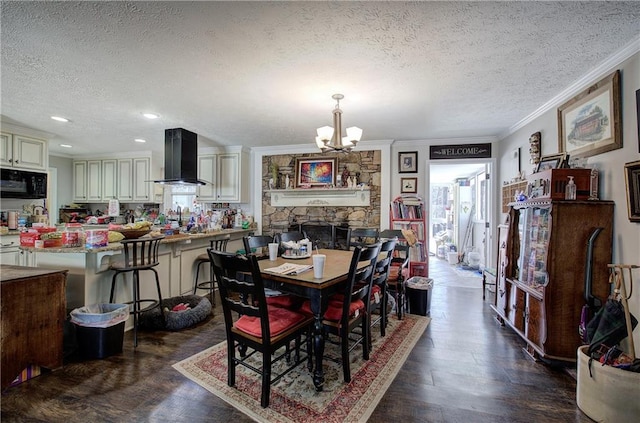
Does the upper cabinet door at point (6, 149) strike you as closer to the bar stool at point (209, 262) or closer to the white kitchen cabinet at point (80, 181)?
the white kitchen cabinet at point (80, 181)

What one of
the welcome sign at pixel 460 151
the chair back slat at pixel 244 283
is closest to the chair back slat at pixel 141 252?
the chair back slat at pixel 244 283

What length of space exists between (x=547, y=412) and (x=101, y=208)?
804cm

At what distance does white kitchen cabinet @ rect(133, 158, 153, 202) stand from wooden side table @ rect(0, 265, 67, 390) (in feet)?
12.4

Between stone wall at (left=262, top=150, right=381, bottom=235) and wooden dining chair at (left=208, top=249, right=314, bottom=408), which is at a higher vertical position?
stone wall at (left=262, top=150, right=381, bottom=235)


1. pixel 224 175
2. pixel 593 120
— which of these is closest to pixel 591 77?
pixel 593 120

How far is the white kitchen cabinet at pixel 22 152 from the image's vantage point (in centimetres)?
397

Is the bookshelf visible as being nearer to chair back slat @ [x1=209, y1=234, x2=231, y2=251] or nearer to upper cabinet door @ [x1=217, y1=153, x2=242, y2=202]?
chair back slat @ [x1=209, y1=234, x2=231, y2=251]

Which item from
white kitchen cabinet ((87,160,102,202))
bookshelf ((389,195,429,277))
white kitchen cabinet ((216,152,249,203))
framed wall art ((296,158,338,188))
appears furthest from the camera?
white kitchen cabinet ((87,160,102,202))

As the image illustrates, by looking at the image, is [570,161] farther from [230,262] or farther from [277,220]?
[277,220]

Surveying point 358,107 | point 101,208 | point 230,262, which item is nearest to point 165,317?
point 230,262

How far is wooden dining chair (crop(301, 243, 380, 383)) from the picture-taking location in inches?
76.4

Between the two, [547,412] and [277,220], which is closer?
[547,412]

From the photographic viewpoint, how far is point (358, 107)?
3.22m

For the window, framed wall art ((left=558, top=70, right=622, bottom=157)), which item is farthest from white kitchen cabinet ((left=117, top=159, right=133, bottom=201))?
framed wall art ((left=558, top=70, right=622, bottom=157))
